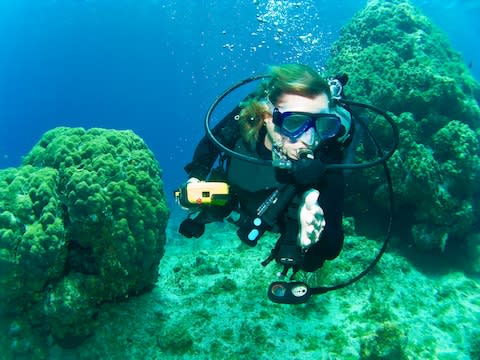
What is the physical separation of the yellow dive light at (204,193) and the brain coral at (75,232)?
220 cm

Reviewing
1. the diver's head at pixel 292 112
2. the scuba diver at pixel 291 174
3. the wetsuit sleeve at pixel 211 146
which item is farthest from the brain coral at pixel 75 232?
the diver's head at pixel 292 112

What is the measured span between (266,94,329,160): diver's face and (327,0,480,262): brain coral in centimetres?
491

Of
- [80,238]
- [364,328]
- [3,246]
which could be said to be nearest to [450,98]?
[364,328]

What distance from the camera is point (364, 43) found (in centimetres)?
1172

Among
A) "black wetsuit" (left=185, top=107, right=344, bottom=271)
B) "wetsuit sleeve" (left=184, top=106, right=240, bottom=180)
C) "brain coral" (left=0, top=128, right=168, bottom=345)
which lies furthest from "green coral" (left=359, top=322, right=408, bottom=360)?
"brain coral" (left=0, top=128, right=168, bottom=345)

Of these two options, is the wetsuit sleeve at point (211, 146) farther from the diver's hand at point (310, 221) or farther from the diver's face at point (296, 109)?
the diver's hand at point (310, 221)

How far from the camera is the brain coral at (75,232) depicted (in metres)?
4.82

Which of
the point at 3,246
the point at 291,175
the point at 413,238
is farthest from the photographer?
the point at 413,238

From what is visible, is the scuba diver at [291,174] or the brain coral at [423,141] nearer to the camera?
the scuba diver at [291,174]

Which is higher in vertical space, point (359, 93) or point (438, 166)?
point (359, 93)

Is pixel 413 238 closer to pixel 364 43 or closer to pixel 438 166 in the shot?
pixel 438 166

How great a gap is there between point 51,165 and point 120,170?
1.17m

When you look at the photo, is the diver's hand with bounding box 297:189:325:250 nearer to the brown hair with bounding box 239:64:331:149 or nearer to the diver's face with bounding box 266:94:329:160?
the diver's face with bounding box 266:94:329:160

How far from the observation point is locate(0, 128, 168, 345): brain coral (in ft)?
15.8
